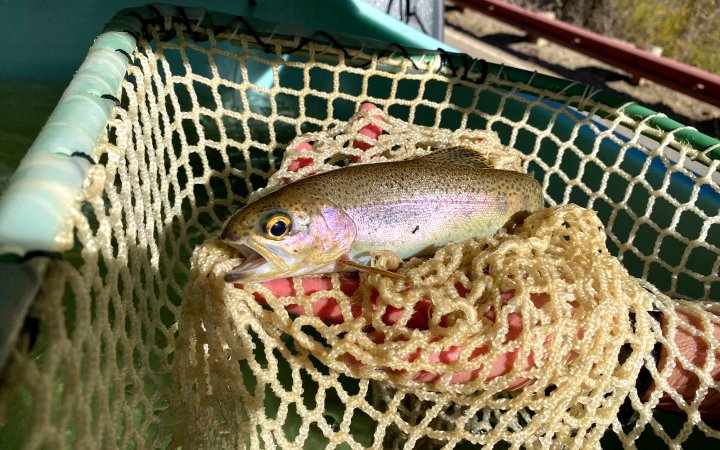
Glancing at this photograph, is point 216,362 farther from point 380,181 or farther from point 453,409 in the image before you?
point 453,409

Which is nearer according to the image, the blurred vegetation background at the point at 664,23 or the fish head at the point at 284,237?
the fish head at the point at 284,237

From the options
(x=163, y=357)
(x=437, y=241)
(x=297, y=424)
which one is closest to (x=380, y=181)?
(x=437, y=241)

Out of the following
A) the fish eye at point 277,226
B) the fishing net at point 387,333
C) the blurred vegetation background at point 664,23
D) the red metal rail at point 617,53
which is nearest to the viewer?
the fishing net at point 387,333

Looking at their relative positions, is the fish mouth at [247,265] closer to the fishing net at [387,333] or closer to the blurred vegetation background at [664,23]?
the fishing net at [387,333]

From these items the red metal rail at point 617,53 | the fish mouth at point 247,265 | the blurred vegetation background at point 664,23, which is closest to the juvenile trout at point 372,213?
the fish mouth at point 247,265

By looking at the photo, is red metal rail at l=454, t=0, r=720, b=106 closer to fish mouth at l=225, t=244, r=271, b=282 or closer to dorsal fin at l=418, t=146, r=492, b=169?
dorsal fin at l=418, t=146, r=492, b=169

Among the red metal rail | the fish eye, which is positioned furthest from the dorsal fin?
the red metal rail

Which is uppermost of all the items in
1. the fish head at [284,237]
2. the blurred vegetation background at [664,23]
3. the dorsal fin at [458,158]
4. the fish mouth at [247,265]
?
the blurred vegetation background at [664,23]
